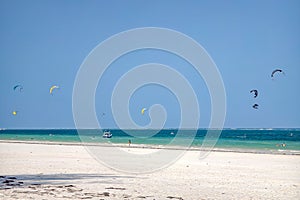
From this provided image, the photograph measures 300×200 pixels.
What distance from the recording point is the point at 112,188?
45.3 feet

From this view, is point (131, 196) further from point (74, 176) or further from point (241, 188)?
point (74, 176)

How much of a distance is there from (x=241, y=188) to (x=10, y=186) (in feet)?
25.9

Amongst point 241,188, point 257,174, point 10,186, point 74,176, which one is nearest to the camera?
point 10,186

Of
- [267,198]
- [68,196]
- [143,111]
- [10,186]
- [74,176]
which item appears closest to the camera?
[68,196]

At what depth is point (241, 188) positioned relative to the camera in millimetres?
14781

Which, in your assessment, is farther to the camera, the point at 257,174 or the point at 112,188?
the point at 257,174

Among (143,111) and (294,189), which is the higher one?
(143,111)

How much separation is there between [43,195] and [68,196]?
72cm

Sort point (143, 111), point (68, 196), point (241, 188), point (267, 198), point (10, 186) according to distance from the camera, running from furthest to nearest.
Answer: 1. point (143, 111)
2. point (241, 188)
3. point (10, 186)
4. point (267, 198)
5. point (68, 196)

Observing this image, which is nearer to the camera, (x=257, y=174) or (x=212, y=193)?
(x=212, y=193)

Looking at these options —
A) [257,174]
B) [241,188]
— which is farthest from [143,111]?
[241,188]

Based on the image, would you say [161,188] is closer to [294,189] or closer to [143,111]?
[294,189]

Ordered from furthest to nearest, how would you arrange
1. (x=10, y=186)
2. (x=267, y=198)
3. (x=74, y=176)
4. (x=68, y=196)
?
(x=74, y=176), (x=10, y=186), (x=267, y=198), (x=68, y=196)

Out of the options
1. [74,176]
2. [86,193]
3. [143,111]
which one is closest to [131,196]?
[86,193]
